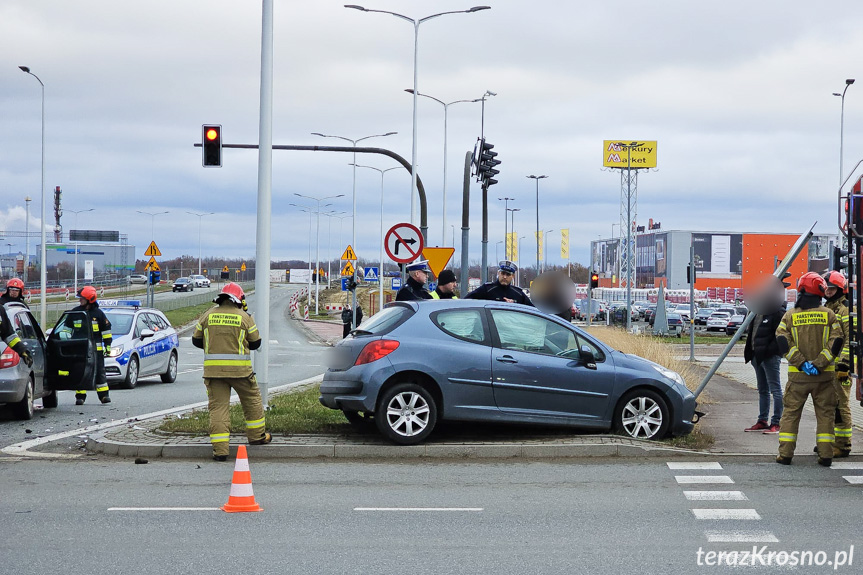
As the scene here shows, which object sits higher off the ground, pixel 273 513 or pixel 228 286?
pixel 228 286

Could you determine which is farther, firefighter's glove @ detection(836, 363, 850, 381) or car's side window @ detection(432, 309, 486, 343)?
car's side window @ detection(432, 309, 486, 343)

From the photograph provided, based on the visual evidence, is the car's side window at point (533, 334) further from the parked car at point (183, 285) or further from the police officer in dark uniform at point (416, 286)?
the parked car at point (183, 285)

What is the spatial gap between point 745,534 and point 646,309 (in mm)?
63765

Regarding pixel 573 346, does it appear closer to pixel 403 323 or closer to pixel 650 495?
pixel 403 323

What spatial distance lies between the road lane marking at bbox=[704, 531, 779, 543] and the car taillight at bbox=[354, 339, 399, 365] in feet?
14.6

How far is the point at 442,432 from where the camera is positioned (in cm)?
1237

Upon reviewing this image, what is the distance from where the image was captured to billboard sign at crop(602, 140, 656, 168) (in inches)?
4247

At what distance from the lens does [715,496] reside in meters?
8.95

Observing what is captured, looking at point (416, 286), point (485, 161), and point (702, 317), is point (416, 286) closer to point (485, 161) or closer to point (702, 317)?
point (485, 161)

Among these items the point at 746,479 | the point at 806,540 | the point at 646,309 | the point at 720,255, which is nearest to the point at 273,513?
the point at 806,540

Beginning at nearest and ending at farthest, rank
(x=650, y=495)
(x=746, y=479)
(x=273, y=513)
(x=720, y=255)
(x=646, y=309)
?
(x=273, y=513)
(x=650, y=495)
(x=746, y=479)
(x=646, y=309)
(x=720, y=255)

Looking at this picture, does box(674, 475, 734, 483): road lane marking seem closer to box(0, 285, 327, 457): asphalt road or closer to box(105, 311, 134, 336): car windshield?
box(0, 285, 327, 457): asphalt road

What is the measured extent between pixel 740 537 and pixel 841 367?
3.64 m

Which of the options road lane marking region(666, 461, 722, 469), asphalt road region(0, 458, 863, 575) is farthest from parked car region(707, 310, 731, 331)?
asphalt road region(0, 458, 863, 575)
